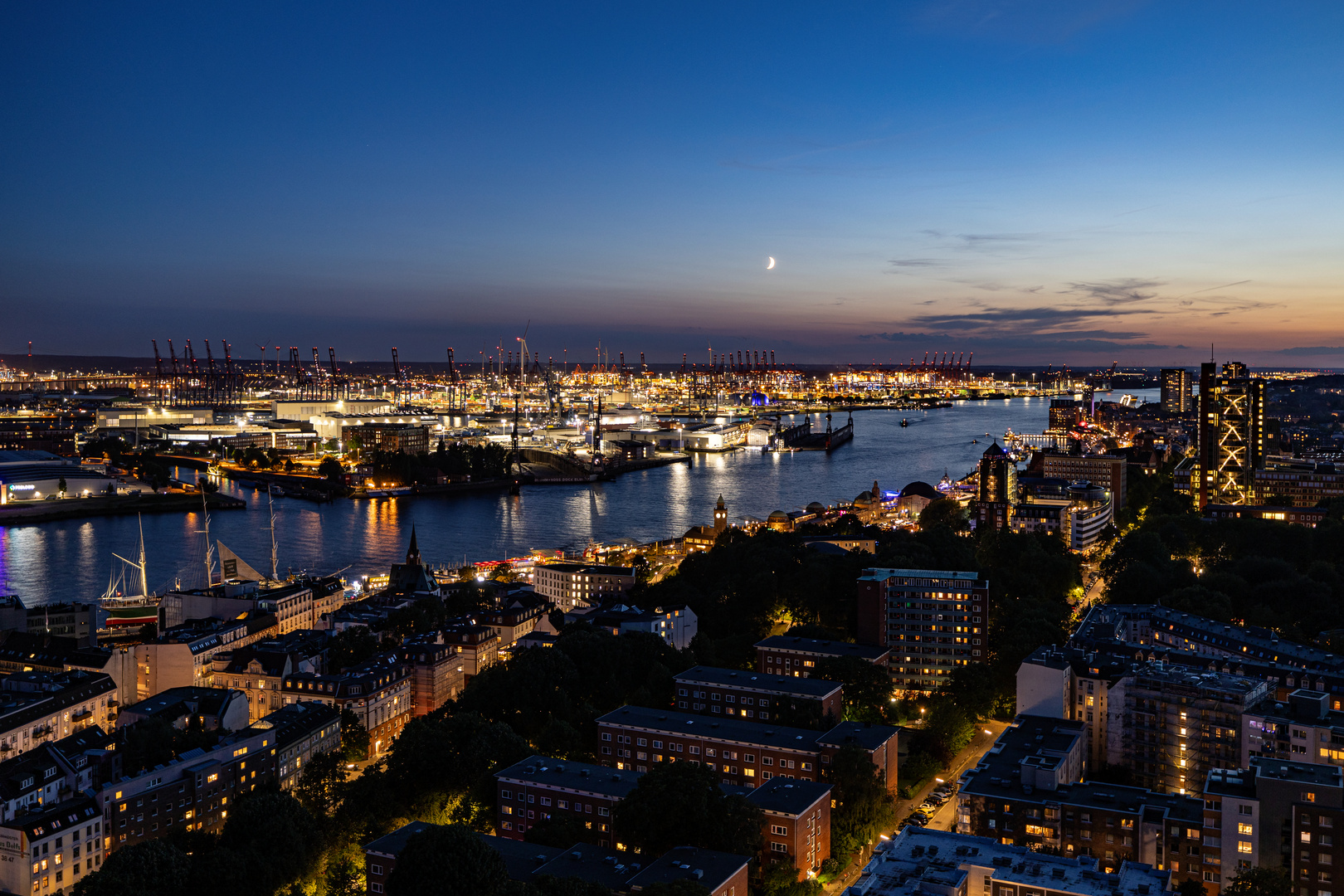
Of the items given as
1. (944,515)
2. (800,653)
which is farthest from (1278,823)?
(944,515)

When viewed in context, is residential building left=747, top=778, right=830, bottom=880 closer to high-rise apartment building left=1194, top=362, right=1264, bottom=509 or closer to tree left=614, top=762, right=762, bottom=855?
tree left=614, top=762, right=762, bottom=855

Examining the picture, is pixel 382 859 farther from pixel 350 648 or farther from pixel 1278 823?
pixel 1278 823

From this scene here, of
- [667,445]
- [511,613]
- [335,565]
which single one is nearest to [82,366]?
[667,445]

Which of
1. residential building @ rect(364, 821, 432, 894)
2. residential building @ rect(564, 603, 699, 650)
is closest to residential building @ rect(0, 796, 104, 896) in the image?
residential building @ rect(364, 821, 432, 894)

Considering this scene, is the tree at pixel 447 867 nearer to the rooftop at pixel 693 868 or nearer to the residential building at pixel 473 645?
the rooftop at pixel 693 868

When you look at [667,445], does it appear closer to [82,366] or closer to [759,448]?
[759,448]

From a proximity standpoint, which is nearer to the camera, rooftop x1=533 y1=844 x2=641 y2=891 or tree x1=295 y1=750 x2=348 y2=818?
rooftop x1=533 y1=844 x2=641 y2=891
